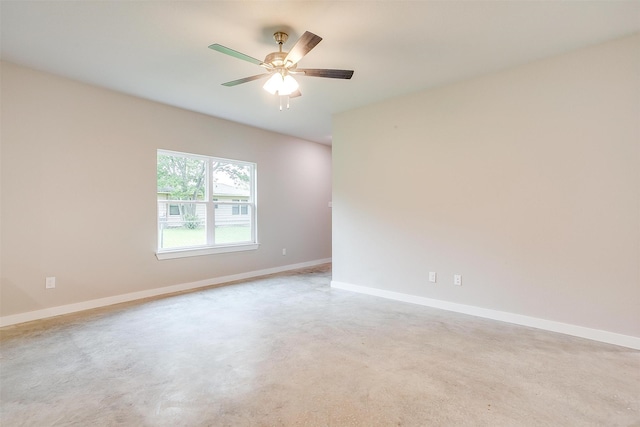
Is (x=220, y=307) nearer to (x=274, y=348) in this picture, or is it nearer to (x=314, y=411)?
(x=274, y=348)

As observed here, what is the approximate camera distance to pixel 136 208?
4121 millimetres

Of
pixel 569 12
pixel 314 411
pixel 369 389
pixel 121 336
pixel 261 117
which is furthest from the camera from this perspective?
pixel 261 117

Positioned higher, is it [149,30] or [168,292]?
[149,30]

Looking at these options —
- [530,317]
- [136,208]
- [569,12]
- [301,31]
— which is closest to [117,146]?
[136,208]

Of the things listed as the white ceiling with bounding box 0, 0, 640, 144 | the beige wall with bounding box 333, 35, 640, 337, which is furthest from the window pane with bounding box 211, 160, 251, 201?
the beige wall with bounding box 333, 35, 640, 337

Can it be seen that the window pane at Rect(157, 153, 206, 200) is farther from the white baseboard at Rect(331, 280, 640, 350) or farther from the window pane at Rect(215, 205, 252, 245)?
the white baseboard at Rect(331, 280, 640, 350)

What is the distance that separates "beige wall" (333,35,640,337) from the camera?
2.71 m

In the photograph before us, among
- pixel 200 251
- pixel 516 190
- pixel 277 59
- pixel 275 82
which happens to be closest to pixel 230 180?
pixel 200 251

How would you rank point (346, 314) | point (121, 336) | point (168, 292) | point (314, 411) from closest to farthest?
point (314, 411) < point (121, 336) < point (346, 314) < point (168, 292)

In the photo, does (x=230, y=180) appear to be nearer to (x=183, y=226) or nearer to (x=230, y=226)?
(x=230, y=226)

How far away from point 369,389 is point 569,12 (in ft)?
10.1

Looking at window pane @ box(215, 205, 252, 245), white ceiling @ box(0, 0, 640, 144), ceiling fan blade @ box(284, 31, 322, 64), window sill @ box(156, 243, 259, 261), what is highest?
white ceiling @ box(0, 0, 640, 144)

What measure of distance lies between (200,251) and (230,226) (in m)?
0.71

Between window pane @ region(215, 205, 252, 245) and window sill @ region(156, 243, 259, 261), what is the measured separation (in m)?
0.12
